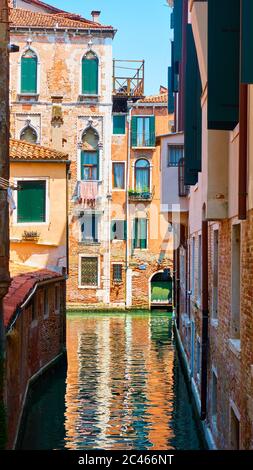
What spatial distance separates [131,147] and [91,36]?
5103mm

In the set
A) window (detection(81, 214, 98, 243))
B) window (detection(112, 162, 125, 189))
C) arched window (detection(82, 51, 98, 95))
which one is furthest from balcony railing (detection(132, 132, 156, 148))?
window (detection(81, 214, 98, 243))

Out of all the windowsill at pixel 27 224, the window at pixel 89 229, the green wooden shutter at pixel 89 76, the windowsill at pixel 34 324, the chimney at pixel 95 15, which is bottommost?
the windowsill at pixel 34 324

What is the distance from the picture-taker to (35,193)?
21.9 metres

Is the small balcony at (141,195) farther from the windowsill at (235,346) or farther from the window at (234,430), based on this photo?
the window at (234,430)

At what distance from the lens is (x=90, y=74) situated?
118 ft

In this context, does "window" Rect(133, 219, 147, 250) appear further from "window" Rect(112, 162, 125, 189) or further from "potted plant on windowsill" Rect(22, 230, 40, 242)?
"potted plant on windowsill" Rect(22, 230, 40, 242)

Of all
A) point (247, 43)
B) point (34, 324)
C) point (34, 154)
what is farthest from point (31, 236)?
point (247, 43)

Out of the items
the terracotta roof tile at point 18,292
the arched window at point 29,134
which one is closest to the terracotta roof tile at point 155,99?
the arched window at point 29,134

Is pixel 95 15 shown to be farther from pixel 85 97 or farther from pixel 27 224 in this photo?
pixel 27 224

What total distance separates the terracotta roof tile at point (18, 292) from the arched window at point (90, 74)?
18378 mm

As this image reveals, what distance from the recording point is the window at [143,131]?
37.5 metres

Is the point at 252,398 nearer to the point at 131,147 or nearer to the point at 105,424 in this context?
the point at 105,424
